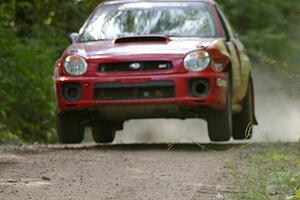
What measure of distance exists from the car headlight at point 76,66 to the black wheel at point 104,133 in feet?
7.61

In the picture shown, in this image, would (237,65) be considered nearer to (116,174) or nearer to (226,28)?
(226,28)

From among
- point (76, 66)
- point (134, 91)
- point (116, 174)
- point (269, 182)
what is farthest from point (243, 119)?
point (269, 182)

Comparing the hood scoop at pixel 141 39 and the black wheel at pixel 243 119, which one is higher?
the hood scoop at pixel 141 39

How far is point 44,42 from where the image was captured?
20.5 meters

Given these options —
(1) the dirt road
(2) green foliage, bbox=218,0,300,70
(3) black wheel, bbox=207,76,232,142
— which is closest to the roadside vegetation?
(1) the dirt road

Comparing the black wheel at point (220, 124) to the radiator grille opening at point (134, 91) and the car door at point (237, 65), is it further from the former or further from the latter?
the car door at point (237, 65)

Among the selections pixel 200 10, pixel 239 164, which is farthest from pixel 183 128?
pixel 239 164

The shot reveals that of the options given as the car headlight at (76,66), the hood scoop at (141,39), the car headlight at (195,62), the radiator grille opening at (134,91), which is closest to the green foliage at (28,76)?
the hood scoop at (141,39)

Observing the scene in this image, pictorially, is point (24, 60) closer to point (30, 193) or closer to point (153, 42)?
point (153, 42)

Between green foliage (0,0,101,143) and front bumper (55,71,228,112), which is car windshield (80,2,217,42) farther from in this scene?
green foliage (0,0,101,143)

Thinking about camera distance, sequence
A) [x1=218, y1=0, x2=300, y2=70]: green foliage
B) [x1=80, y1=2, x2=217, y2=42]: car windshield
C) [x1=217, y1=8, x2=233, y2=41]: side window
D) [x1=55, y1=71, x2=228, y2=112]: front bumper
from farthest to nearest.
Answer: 1. [x1=218, y1=0, x2=300, y2=70]: green foliage
2. [x1=217, y1=8, x2=233, y2=41]: side window
3. [x1=80, y1=2, x2=217, y2=42]: car windshield
4. [x1=55, y1=71, x2=228, y2=112]: front bumper

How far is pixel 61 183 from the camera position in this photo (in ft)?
25.5

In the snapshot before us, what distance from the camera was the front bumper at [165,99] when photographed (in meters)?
10.6

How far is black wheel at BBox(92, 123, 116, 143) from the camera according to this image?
1316cm
